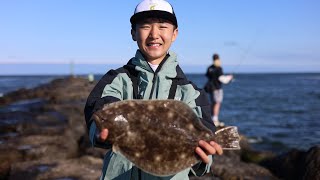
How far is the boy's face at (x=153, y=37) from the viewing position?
11.0ft

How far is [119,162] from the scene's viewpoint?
3.19 metres

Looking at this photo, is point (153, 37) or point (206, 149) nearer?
point (206, 149)

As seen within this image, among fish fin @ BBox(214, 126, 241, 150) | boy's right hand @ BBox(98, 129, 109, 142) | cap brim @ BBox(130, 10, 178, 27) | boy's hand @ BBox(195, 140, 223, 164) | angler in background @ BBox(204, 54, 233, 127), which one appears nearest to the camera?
boy's right hand @ BBox(98, 129, 109, 142)

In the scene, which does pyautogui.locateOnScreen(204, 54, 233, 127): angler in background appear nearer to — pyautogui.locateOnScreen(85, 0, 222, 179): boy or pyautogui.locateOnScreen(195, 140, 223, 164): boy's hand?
pyautogui.locateOnScreen(85, 0, 222, 179): boy

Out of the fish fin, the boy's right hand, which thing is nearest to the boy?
the fish fin

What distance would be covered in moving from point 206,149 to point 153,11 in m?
1.28

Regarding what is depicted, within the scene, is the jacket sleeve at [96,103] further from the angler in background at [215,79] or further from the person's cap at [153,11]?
the angler in background at [215,79]

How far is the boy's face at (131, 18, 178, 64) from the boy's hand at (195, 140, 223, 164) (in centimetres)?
92

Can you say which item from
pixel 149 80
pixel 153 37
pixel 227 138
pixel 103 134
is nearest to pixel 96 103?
pixel 103 134

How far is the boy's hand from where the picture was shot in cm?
292

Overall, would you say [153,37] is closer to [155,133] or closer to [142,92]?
[142,92]

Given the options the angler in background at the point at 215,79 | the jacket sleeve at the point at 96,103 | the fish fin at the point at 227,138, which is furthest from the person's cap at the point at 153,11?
the angler in background at the point at 215,79

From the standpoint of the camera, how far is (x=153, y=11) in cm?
329

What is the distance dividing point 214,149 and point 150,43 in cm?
111
